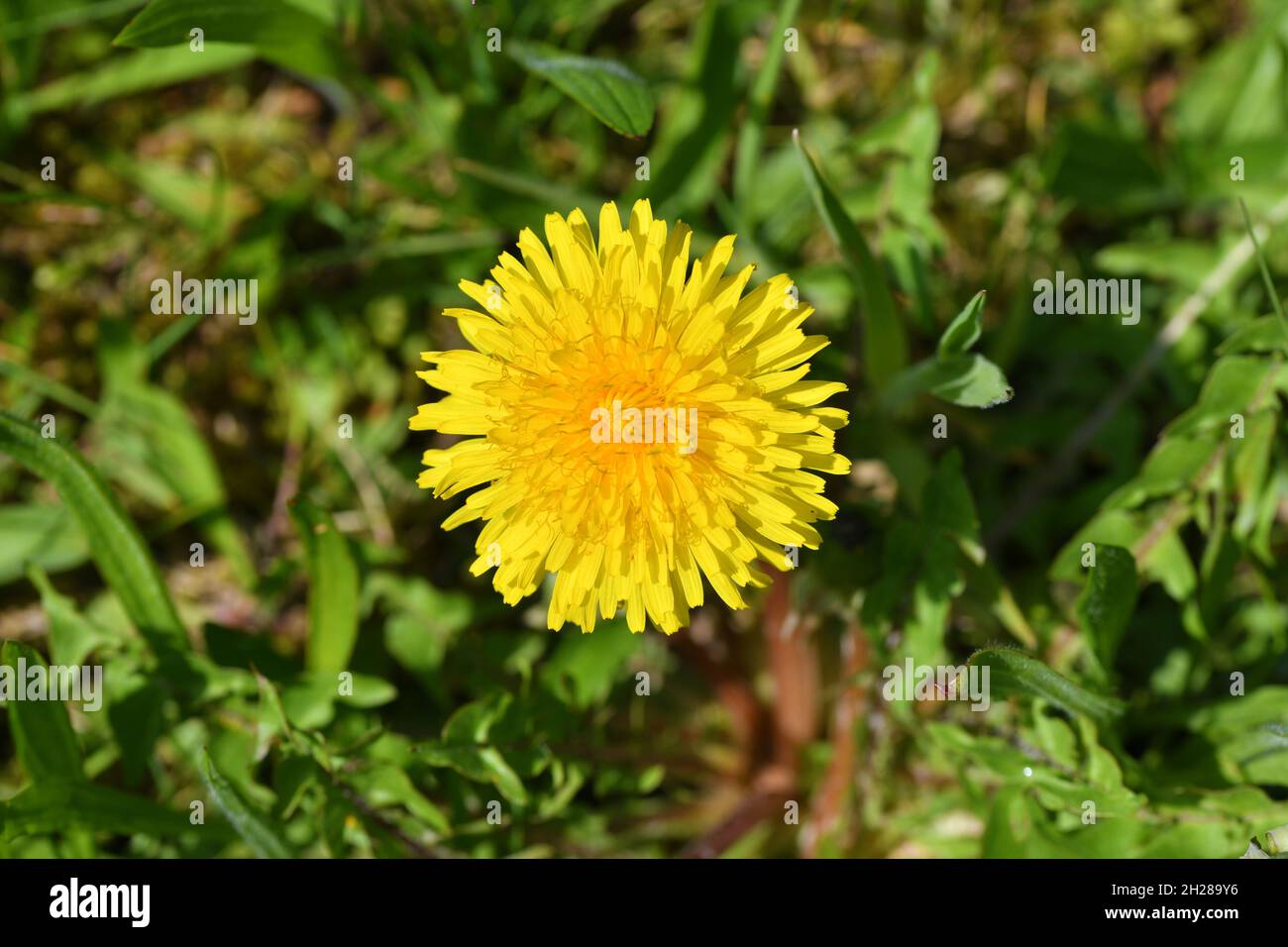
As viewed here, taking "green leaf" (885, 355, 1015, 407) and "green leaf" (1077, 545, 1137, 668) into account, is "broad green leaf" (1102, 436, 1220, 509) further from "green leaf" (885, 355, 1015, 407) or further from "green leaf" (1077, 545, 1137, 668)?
"green leaf" (885, 355, 1015, 407)

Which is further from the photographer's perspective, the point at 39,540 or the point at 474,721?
the point at 39,540

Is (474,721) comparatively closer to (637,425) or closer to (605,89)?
(637,425)

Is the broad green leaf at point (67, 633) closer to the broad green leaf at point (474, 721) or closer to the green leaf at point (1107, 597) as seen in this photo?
the broad green leaf at point (474, 721)

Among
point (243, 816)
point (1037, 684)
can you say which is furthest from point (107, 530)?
point (1037, 684)

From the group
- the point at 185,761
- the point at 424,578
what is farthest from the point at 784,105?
the point at 185,761

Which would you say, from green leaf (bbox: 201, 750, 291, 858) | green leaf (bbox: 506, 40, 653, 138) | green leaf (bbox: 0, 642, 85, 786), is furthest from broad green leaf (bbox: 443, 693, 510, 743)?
green leaf (bbox: 506, 40, 653, 138)
